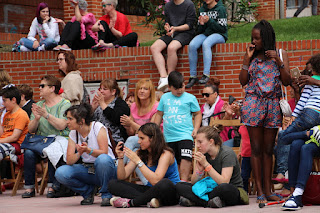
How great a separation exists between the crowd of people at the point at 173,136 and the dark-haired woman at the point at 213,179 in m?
0.01

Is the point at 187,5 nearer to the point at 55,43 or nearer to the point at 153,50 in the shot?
the point at 153,50

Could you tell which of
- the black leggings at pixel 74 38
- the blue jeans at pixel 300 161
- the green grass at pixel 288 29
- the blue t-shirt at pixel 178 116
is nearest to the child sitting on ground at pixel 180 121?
the blue t-shirt at pixel 178 116

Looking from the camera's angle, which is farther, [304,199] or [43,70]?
[43,70]

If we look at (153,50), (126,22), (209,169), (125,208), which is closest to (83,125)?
(125,208)

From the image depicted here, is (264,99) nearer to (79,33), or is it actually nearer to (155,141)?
(155,141)

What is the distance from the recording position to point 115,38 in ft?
43.1

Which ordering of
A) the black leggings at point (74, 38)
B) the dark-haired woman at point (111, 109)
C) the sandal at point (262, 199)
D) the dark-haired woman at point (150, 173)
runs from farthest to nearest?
1. the black leggings at point (74, 38)
2. the dark-haired woman at point (111, 109)
3. the dark-haired woman at point (150, 173)
4. the sandal at point (262, 199)

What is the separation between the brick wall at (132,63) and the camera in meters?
11.4

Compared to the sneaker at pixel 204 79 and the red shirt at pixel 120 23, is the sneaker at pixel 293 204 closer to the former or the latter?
the sneaker at pixel 204 79

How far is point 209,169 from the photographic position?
284 inches

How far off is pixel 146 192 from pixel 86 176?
1075mm

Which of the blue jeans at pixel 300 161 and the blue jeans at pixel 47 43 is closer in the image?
the blue jeans at pixel 300 161

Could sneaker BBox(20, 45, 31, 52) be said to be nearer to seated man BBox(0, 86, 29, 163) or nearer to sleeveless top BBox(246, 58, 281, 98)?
seated man BBox(0, 86, 29, 163)

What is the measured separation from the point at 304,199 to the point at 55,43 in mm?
7642
